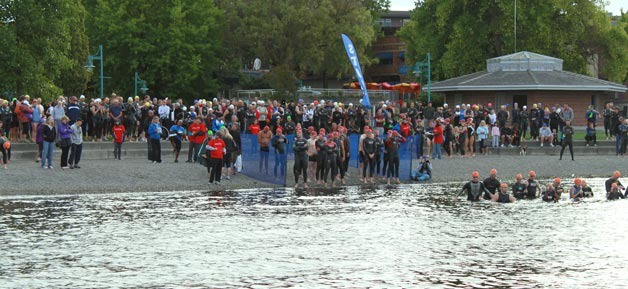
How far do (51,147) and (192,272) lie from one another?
19.1 metres

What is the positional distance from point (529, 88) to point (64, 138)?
1488 inches

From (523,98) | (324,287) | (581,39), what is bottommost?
(324,287)

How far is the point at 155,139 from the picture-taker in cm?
3956

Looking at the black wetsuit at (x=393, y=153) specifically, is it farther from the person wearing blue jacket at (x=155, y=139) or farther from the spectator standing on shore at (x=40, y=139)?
the spectator standing on shore at (x=40, y=139)

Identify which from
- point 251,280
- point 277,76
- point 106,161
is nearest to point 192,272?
point 251,280

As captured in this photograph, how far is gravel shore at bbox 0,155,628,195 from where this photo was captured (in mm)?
33781

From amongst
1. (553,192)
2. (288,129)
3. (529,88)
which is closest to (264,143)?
(288,129)

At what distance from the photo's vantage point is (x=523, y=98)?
68750mm

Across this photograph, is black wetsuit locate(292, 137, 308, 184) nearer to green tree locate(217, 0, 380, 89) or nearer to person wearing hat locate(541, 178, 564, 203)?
person wearing hat locate(541, 178, 564, 203)

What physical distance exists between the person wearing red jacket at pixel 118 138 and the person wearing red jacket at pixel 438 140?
1310 cm

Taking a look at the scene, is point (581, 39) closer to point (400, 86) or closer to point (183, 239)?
point (400, 86)

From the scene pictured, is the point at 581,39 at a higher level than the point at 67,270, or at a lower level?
higher

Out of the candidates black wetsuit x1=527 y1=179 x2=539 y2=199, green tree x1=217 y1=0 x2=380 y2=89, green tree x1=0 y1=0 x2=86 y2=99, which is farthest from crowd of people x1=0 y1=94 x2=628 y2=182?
green tree x1=217 y1=0 x2=380 y2=89

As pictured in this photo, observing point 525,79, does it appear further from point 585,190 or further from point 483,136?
point 585,190
